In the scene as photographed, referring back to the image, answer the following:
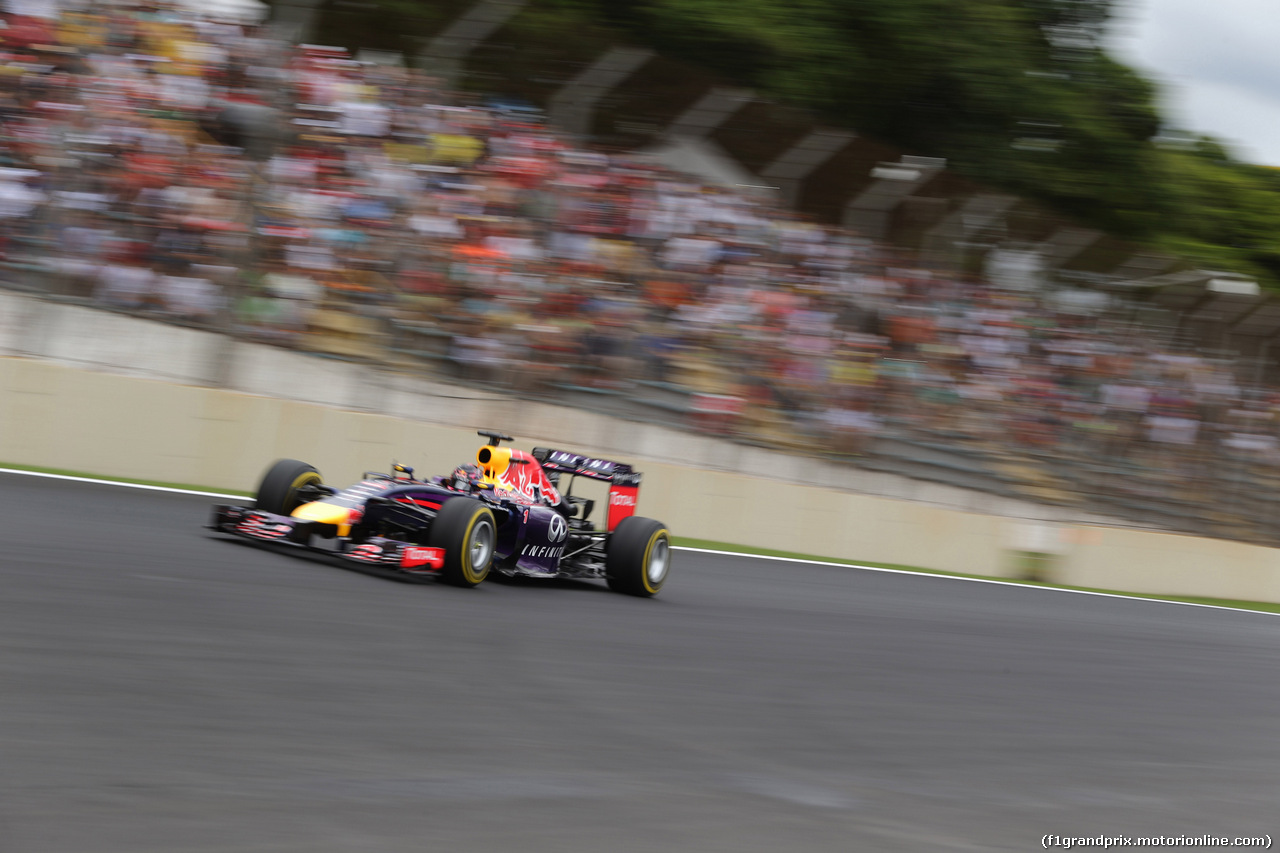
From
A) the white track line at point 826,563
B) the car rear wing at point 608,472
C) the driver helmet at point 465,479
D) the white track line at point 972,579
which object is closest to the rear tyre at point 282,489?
the driver helmet at point 465,479

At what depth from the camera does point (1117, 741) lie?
20.3 feet

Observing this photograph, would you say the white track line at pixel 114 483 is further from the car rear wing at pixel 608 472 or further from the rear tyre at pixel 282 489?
the car rear wing at pixel 608 472

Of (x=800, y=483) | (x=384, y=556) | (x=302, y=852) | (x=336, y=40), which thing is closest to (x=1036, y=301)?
(x=800, y=483)

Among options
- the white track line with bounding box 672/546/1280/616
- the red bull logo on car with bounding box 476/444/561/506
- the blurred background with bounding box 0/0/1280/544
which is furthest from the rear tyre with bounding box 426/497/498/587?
the white track line with bounding box 672/546/1280/616

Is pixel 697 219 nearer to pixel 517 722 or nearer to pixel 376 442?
pixel 376 442

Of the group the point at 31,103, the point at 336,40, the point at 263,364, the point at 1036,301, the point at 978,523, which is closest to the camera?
the point at 31,103

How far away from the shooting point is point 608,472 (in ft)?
30.2

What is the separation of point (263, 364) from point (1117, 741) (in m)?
8.11

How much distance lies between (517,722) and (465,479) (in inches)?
146

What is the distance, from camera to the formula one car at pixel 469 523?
7.45 meters

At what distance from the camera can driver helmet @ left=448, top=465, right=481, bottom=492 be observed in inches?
318

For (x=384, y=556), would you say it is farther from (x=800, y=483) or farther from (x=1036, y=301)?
(x=1036, y=301)

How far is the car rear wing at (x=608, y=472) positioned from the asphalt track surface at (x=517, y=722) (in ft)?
2.72

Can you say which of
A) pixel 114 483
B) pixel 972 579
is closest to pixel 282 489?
pixel 114 483
